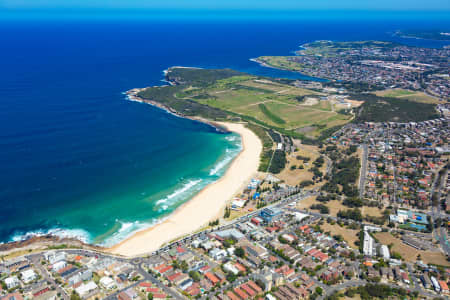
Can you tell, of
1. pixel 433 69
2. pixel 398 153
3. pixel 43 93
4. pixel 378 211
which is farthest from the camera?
pixel 433 69

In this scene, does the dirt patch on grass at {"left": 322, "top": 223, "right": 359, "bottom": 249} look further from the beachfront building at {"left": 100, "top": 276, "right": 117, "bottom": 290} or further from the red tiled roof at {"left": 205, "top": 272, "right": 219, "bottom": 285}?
the beachfront building at {"left": 100, "top": 276, "right": 117, "bottom": 290}

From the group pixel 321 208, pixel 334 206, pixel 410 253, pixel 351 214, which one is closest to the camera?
pixel 410 253

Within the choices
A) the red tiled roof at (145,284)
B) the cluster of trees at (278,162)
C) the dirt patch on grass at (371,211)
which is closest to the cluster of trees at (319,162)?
the cluster of trees at (278,162)

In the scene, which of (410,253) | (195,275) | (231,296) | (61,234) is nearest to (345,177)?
(410,253)

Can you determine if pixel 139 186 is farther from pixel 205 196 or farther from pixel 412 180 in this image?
pixel 412 180

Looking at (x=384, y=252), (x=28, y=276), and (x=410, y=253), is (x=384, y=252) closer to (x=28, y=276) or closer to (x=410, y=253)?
(x=410, y=253)

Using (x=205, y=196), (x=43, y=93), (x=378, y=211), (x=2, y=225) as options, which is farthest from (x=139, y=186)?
(x=43, y=93)

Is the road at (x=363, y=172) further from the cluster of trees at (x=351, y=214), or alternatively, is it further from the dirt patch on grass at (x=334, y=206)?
the cluster of trees at (x=351, y=214)

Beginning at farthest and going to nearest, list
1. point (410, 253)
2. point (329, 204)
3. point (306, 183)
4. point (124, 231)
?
1. point (306, 183)
2. point (329, 204)
3. point (124, 231)
4. point (410, 253)
